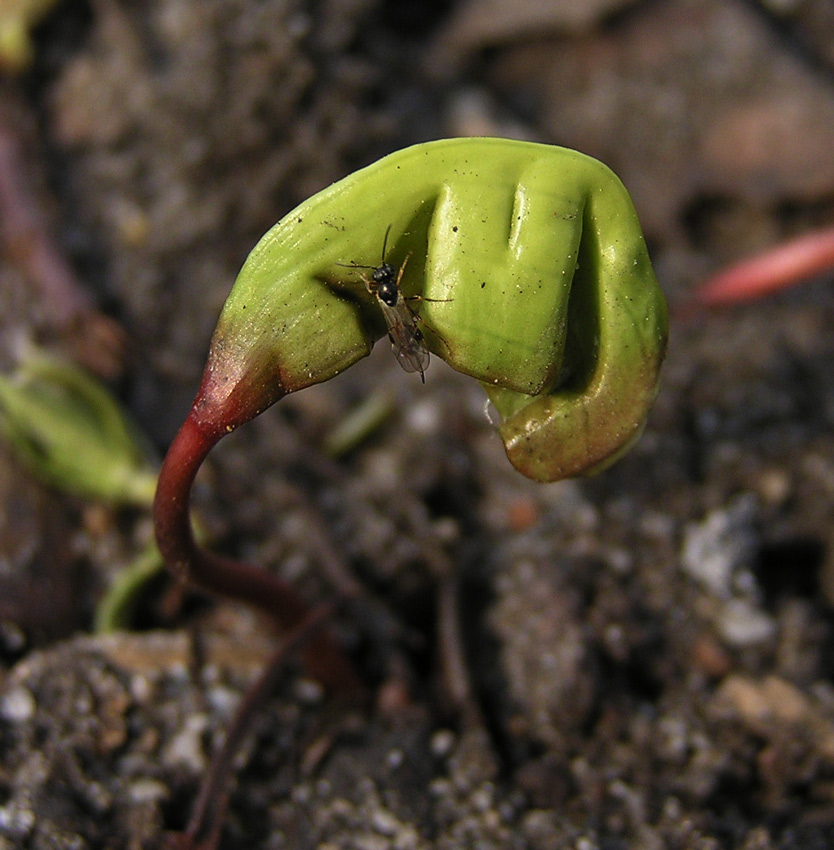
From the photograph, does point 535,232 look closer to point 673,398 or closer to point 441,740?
point 441,740

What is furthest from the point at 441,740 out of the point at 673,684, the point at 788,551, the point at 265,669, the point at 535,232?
the point at 535,232

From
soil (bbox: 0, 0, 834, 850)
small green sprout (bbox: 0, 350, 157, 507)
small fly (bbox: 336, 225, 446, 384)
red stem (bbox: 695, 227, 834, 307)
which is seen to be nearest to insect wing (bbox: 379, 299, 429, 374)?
small fly (bbox: 336, 225, 446, 384)

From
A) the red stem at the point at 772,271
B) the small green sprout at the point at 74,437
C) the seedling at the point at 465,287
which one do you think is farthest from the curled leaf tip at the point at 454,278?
the red stem at the point at 772,271

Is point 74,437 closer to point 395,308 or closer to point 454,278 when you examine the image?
point 395,308

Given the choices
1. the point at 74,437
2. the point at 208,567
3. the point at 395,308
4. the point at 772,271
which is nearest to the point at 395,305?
the point at 395,308

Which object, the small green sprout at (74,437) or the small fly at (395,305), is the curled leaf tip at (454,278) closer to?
the small fly at (395,305)
